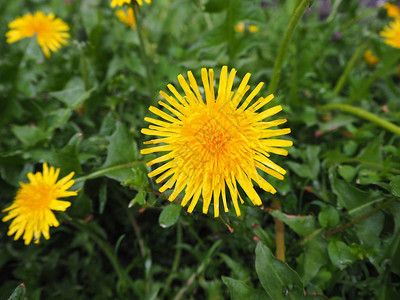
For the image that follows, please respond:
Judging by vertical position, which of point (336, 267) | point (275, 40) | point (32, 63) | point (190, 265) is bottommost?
point (336, 267)

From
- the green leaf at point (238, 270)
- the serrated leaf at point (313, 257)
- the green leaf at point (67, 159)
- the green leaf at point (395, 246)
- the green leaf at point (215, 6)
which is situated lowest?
the green leaf at point (395, 246)

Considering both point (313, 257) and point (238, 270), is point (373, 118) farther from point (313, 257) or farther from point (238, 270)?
point (238, 270)

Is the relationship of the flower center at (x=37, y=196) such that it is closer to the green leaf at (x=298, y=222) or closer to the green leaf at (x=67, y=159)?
the green leaf at (x=67, y=159)

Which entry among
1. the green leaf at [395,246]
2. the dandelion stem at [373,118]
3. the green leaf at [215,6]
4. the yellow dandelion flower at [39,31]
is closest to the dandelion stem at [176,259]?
the green leaf at [395,246]

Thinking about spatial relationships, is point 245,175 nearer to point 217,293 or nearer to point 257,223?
point 257,223

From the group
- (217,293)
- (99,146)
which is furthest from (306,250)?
(99,146)

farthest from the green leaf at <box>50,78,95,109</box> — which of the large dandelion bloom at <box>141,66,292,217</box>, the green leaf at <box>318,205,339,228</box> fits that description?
the green leaf at <box>318,205,339,228</box>

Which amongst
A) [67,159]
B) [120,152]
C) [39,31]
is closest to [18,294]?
A: [67,159]
